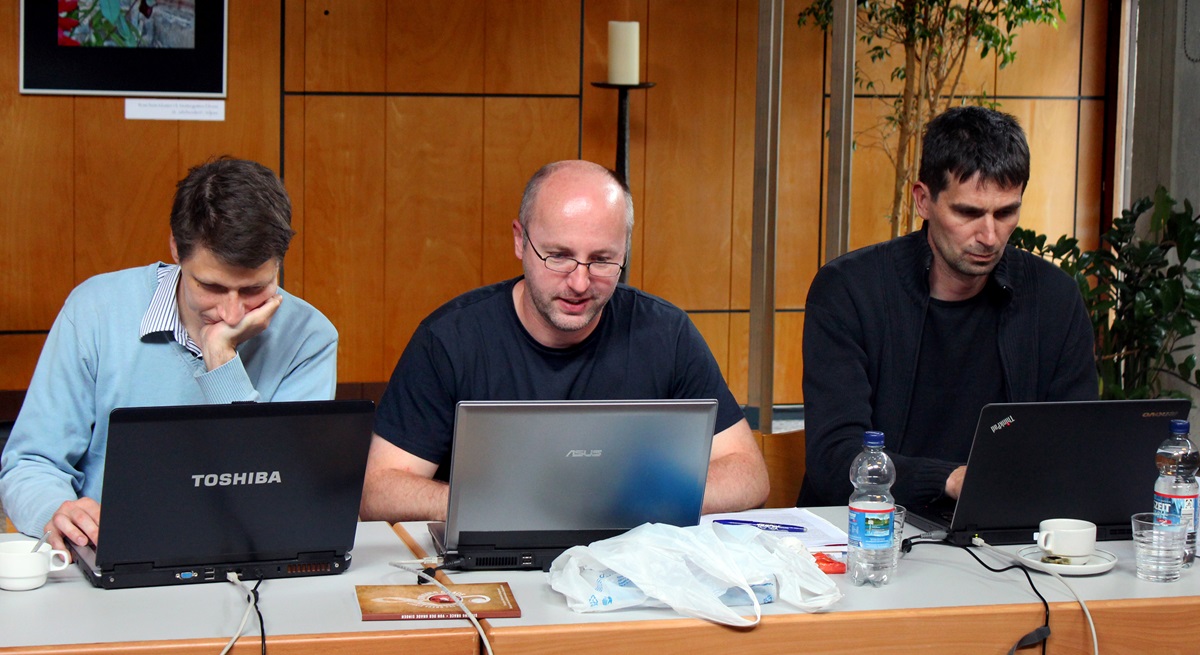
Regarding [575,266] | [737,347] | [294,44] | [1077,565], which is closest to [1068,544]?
[1077,565]

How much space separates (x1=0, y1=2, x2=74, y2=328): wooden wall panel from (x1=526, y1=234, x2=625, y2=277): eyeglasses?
384cm

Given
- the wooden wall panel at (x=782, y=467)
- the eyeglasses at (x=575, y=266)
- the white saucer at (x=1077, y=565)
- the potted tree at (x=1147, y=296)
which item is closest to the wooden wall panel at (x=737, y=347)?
the potted tree at (x=1147, y=296)

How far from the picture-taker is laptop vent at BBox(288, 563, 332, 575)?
170cm

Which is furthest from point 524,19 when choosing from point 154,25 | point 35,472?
point 35,472

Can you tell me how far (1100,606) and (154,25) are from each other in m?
4.75

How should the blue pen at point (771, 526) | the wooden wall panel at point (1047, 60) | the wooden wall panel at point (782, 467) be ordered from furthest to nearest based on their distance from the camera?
the wooden wall panel at point (1047, 60)
the wooden wall panel at point (782, 467)
the blue pen at point (771, 526)

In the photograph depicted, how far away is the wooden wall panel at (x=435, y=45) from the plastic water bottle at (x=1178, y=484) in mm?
4133

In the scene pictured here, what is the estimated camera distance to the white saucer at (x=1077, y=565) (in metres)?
1.80

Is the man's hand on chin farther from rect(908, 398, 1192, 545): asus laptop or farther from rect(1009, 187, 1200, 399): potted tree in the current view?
rect(1009, 187, 1200, 399): potted tree

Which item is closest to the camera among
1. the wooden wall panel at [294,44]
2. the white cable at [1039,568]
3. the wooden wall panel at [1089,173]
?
the white cable at [1039,568]

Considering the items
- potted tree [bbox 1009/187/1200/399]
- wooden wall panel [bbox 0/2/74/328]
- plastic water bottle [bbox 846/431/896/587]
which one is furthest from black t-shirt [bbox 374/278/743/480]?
wooden wall panel [bbox 0/2/74/328]

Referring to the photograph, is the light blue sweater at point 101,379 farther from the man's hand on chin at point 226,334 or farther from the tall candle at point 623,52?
the tall candle at point 623,52

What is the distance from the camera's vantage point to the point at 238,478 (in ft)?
5.22

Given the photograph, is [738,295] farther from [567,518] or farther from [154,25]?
[567,518]
